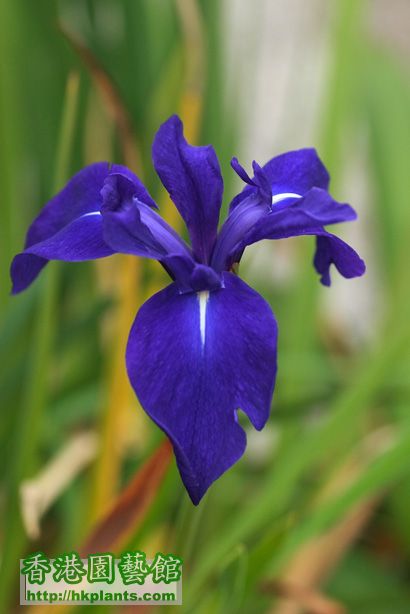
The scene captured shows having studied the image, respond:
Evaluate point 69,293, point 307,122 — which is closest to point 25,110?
point 69,293

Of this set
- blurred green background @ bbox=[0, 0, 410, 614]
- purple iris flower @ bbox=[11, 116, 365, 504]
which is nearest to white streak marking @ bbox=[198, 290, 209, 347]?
purple iris flower @ bbox=[11, 116, 365, 504]

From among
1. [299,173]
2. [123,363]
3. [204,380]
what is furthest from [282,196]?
[123,363]

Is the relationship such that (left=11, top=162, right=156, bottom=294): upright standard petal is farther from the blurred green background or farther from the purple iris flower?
the blurred green background

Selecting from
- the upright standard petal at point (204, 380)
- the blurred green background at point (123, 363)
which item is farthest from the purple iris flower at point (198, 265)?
the blurred green background at point (123, 363)

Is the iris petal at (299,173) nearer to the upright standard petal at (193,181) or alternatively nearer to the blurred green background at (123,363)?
the upright standard petal at (193,181)

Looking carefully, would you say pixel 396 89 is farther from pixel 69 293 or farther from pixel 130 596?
pixel 130 596

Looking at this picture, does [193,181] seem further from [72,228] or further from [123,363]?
[123,363]

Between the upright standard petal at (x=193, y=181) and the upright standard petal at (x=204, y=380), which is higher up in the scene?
the upright standard petal at (x=193, y=181)
